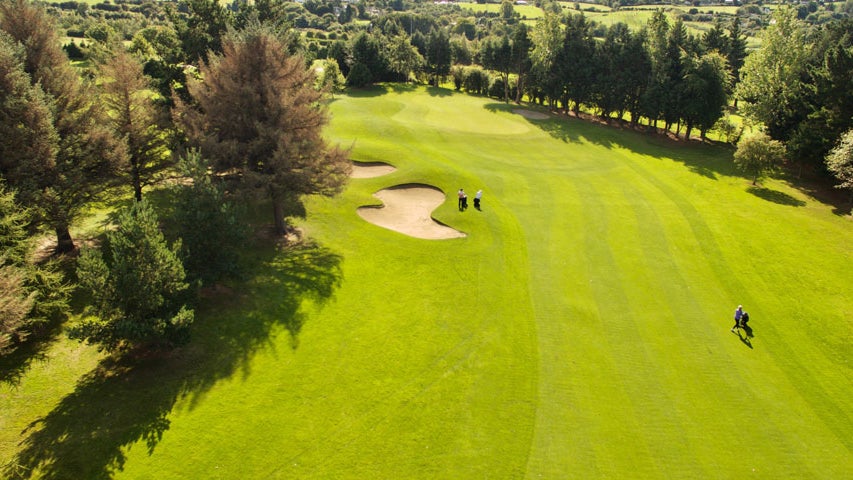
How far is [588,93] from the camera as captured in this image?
3169 inches

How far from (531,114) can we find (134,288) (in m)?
71.4

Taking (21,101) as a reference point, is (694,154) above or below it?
below

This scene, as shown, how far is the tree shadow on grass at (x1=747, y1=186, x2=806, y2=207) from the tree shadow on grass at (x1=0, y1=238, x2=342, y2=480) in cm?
4694

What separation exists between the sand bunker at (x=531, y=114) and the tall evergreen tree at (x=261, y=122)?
51.9 m

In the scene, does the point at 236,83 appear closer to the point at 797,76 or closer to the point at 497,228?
the point at 497,228

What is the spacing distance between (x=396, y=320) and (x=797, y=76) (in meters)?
66.9

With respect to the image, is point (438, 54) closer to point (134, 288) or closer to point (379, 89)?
point (379, 89)

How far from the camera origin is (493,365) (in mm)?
24781

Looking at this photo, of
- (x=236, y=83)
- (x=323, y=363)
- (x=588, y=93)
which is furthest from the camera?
(x=588, y=93)

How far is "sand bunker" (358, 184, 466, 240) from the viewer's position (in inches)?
1545

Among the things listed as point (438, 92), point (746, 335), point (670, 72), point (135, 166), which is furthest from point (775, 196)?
point (135, 166)

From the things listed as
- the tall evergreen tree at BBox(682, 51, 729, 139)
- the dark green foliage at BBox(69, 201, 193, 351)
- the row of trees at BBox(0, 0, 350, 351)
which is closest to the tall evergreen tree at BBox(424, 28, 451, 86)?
the tall evergreen tree at BBox(682, 51, 729, 139)

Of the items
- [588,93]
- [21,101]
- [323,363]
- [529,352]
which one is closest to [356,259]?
[323,363]

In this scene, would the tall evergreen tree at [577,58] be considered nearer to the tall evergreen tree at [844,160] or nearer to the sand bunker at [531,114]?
the sand bunker at [531,114]
